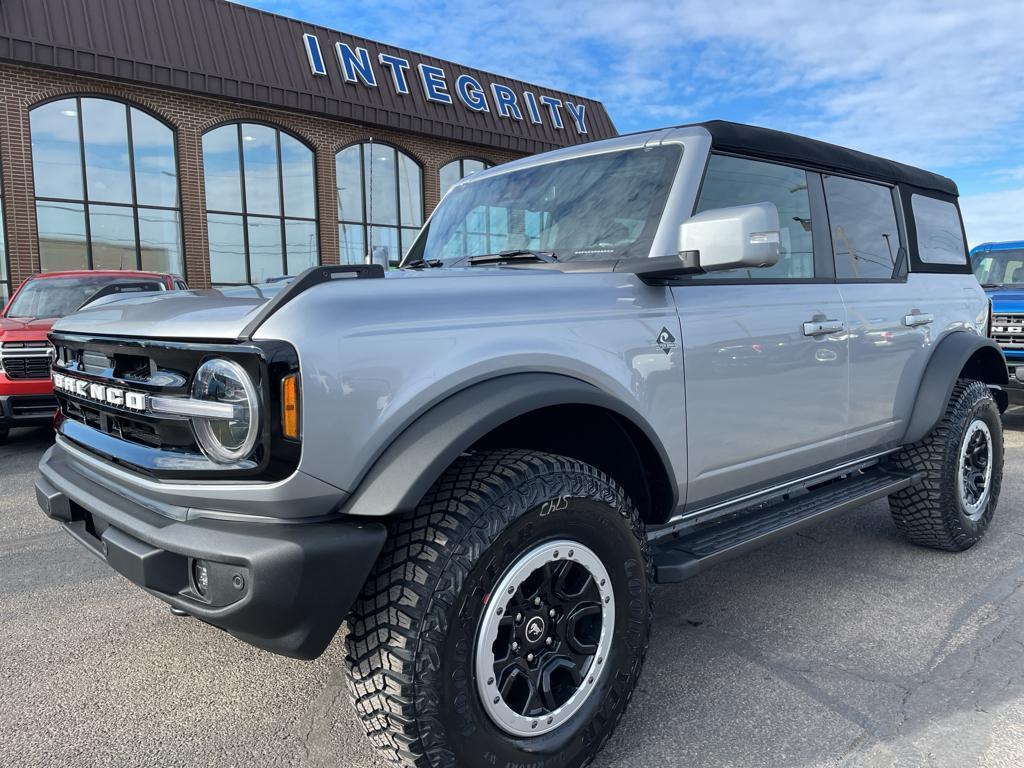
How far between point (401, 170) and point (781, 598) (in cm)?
1706

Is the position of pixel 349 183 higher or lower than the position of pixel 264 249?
higher

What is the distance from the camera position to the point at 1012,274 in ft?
30.2

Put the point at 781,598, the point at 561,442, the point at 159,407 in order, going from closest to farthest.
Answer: the point at 159,407 → the point at 561,442 → the point at 781,598

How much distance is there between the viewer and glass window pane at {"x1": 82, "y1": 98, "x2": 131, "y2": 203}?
1459 cm

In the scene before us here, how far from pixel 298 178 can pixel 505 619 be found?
1715 centimetres

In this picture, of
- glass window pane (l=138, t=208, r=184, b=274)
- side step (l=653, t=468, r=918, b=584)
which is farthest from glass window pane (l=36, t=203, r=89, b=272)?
side step (l=653, t=468, r=918, b=584)

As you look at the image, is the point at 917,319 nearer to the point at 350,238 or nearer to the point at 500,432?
the point at 500,432

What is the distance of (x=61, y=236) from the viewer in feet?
48.3

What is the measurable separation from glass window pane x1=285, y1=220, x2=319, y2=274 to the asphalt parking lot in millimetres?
14575

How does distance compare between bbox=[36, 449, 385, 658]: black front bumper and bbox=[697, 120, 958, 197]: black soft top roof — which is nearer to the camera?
bbox=[36, 449, 385, 658]: black front bumper

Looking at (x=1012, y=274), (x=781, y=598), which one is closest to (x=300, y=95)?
(x=1012, y=274)

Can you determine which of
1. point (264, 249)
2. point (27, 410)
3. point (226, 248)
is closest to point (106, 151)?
Result: point (226, 248)

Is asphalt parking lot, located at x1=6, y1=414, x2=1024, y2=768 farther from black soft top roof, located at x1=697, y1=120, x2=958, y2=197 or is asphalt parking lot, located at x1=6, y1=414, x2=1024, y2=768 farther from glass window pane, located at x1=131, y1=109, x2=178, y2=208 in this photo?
glass window pane, located at x1=131, y1=109, x2=178, y2=208

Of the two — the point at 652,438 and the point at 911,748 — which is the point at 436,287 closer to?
the point at 652,438
